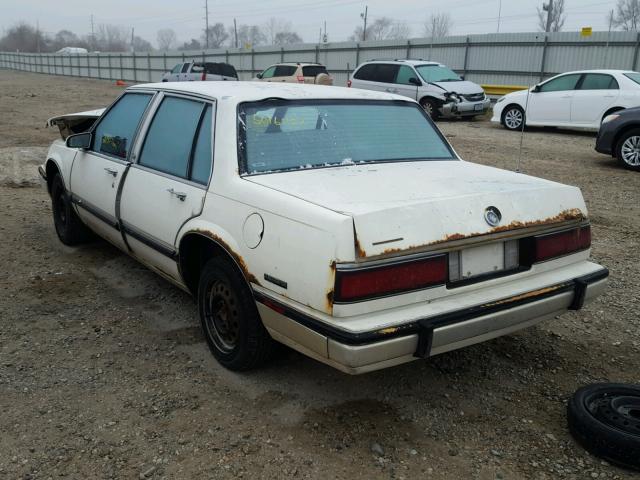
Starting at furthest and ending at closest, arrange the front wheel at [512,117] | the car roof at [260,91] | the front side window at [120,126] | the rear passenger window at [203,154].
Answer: the front wheel at [512,117] < the front side window at [120,126] < the car roof at [260,91] < the rear passenger window at [203,154]

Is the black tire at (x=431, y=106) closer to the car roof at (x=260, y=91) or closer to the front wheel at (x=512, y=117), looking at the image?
the front wheel at (x=512, y=117)

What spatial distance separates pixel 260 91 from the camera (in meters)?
3.69

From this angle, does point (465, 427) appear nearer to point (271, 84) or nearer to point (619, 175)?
point (271, 84)

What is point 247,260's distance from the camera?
2.89m

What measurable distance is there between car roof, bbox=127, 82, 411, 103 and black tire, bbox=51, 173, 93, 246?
1.72m

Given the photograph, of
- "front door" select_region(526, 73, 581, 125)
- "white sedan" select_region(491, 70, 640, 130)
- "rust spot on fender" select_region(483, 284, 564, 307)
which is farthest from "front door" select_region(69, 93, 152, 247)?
"front door" select_region(526, 73, 581, 125)

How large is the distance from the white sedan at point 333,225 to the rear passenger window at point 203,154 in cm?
1

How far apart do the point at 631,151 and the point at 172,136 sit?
8.26 m

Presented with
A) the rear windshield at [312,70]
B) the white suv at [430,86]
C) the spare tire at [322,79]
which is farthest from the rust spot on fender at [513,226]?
the rear windshield at [312,70]

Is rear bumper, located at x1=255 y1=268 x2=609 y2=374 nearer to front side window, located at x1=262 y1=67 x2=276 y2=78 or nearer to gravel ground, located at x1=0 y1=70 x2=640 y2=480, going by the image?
gravel ground, located at x1=0 y1=70 x2=640 y2=480

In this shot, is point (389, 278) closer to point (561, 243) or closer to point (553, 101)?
point (561, 243)

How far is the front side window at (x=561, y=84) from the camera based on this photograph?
1354 cm

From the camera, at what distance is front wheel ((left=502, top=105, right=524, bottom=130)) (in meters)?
15.0

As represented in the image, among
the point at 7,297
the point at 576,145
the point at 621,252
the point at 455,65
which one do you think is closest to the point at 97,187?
the point at 7,297
